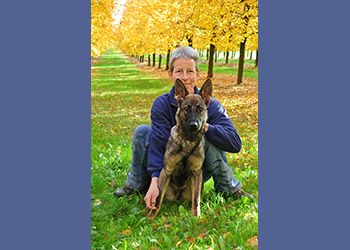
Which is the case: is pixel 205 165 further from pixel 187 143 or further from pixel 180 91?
pixel 180 91

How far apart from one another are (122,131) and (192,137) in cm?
536

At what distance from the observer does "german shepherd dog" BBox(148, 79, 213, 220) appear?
2.90 meters

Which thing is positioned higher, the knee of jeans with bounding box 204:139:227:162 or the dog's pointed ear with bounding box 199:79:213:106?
the dog's pointed ear with bounding box 199:79:213:106

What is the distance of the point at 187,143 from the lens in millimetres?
3186

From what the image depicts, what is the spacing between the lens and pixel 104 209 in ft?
12.3

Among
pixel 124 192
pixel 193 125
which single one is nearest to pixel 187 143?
pixel 193 125

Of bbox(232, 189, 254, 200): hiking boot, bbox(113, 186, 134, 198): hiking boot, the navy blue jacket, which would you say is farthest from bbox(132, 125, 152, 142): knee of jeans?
bbox(232, 189, 254, 200): hiking boot

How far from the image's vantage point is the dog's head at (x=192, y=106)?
9.42ft

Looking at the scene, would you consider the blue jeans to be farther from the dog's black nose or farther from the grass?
the dog's black nose

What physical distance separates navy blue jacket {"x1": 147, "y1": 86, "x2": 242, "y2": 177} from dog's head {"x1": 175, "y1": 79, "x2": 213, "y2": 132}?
1.51 ft

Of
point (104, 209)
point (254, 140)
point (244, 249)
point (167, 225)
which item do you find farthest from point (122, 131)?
point (244, 249)

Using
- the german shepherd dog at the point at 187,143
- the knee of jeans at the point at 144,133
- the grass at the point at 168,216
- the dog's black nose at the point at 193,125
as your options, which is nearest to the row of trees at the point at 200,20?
the grass at the point at 168,216

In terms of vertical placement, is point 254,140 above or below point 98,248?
above

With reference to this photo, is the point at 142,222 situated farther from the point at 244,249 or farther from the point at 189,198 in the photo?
the point at 244,249
